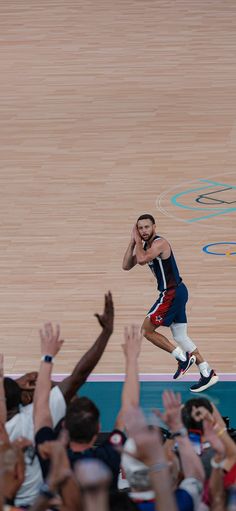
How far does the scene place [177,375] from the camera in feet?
Answer: 41.2

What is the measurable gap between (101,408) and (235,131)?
1061 centimetres

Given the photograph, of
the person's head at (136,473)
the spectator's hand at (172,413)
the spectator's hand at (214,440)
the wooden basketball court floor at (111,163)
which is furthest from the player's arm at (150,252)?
the spectator's hand at (214,440)

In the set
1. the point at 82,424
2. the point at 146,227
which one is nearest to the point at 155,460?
the point at 82,424

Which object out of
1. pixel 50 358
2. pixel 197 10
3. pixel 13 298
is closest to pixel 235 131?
pixel 13 298

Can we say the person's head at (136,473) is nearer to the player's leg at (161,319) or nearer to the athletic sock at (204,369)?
the athletic sock at (204,369)

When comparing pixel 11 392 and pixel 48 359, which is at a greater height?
pixel 48 359

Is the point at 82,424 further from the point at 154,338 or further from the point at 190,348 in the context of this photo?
the point at 154,338

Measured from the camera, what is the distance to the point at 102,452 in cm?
654

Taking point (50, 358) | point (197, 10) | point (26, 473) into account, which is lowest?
point (26, 473)

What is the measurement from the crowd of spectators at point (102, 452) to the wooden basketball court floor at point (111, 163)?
17.8 feet

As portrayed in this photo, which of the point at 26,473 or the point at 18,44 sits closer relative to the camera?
the point at 26,473

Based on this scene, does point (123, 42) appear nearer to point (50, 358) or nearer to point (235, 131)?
point (235, 131)

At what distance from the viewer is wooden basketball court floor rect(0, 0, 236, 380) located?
1448cm

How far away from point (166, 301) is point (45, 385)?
5511mm
